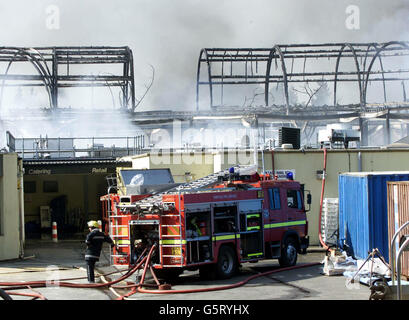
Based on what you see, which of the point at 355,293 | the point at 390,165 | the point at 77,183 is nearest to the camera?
the point at 355,293

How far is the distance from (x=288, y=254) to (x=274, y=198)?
1724mm

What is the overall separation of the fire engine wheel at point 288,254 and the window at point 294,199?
1057 mm

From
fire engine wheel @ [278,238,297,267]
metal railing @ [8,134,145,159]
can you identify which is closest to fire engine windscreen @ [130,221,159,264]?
fire engine wheel @ [278,238,297,267]

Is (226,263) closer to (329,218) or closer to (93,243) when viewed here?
(93,243)

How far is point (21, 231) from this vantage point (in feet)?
72.7

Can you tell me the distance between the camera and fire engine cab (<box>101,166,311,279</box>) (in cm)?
1553

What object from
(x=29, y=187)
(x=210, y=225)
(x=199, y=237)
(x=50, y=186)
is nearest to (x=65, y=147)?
(x=50, y=186)

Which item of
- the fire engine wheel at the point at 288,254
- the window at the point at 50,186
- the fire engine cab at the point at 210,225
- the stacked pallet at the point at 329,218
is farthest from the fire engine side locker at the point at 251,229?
the window at the point at 50,186

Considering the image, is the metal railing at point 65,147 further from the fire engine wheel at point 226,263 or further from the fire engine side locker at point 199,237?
the fire engine side locker at point 199,237

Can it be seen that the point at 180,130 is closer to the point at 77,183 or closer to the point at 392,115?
the point at 77,183

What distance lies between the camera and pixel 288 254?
60.5 ft

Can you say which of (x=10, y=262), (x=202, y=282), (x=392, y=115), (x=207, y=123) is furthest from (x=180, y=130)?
(x=202, y=282)

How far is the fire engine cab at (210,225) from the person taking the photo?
51.0ft

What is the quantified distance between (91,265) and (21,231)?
7.40 meters
